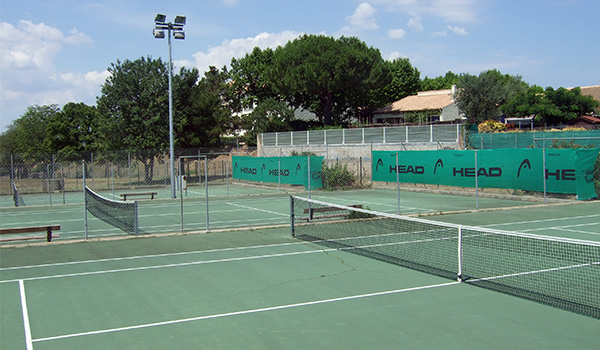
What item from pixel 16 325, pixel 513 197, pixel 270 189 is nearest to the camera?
pixel 16 325

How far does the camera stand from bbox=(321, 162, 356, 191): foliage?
33719 mm

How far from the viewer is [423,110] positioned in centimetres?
6375

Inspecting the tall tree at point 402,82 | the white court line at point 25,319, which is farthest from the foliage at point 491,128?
the white court line at point 25,319

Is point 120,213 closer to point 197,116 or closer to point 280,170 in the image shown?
point 280,170

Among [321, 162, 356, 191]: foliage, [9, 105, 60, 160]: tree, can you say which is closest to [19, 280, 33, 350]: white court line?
[321, 162, 356, 191]: foliage

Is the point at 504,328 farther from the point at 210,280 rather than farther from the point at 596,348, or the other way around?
the point at 210,280

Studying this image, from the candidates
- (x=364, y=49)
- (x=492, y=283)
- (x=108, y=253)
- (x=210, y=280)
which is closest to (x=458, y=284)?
(x=492, y=283)

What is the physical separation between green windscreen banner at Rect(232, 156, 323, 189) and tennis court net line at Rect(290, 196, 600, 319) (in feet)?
50.6

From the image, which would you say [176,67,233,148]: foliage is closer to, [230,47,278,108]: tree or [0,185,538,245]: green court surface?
[230,47,278,108]: tree

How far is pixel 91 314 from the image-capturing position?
8062 millimetres

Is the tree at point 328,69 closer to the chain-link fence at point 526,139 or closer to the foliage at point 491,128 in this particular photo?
the foliage at point 491,128

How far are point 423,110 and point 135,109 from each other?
1358 inches

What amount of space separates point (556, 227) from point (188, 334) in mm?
12599

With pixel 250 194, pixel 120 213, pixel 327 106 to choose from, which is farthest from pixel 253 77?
pixel 120 213
